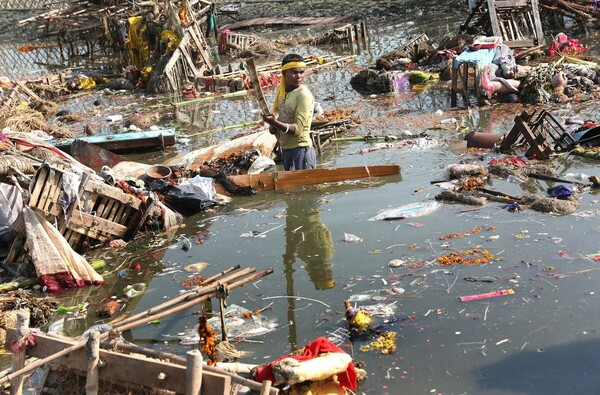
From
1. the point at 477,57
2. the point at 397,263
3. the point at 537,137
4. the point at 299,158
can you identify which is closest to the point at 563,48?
the point at 477,57

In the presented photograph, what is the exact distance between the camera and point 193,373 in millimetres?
3844

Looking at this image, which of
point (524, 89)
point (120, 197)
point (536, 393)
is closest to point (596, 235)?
point (536, 393)

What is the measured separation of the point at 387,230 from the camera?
7688mm

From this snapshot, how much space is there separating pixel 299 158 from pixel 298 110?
0.75 metres

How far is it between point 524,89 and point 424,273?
7178mm

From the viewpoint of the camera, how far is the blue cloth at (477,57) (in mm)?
13128

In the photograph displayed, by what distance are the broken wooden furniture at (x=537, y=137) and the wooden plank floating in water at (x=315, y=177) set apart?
5.17ft

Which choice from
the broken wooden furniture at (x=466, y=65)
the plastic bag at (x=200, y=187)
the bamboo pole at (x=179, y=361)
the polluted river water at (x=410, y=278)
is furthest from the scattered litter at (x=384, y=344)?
the broken wooden furniture at (x=466, y=65)

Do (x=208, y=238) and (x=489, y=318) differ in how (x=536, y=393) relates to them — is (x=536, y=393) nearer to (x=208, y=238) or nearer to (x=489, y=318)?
(x=489, y=318)

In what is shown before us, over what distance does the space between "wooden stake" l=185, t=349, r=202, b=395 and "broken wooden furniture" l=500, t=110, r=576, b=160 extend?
6.67 metres

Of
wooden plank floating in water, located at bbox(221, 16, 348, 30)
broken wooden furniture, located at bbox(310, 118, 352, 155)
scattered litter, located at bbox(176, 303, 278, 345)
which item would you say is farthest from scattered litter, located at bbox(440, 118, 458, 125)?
A: wooden plank floating in water, located at bbox(221, 16, 348, 30)

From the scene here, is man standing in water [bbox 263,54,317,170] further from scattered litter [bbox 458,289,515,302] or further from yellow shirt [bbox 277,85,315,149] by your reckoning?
scattered litter [bbox 458,289,515,302]

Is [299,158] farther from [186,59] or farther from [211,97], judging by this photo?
[186,59]

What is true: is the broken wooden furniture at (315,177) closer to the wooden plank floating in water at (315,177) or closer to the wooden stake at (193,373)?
the wooden plank floating in water at (315,177)
